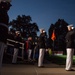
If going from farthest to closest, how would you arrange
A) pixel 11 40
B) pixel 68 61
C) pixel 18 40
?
pixel 11 40, pixel 18 40, pixel 68 61

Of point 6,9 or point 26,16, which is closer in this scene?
point 6,9

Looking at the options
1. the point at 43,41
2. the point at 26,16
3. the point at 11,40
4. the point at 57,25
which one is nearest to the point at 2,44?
the point at 43,41

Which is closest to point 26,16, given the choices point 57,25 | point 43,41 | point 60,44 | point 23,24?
point 23,24

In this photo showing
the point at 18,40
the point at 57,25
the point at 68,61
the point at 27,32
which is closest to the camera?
the point at 68,61

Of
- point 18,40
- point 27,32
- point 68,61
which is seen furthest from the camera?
point 27,32

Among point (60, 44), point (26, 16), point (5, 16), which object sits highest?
point (26, 16)

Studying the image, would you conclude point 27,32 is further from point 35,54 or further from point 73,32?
point 73,32

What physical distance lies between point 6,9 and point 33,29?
55.0m

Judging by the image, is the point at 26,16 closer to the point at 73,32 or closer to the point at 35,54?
the point at 35,54

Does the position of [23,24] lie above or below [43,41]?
above

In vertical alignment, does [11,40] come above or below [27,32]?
below

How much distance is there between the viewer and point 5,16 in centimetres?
693

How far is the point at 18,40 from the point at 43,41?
10.8 ft

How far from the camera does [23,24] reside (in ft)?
205
